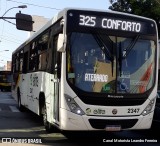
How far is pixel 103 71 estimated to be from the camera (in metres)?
8.95

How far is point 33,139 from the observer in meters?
10.3

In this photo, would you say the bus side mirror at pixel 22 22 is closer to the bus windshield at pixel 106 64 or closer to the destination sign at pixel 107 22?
the destination sign at pixel 107 22

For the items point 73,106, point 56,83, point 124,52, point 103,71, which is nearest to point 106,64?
point 103,71

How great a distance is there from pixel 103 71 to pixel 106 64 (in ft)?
0.59

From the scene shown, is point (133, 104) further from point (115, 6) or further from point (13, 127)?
point (115, 6)

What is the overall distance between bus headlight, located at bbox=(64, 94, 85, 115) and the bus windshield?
0.33 m

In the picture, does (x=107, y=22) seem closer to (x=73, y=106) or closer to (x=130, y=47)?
(x=130, y=47)

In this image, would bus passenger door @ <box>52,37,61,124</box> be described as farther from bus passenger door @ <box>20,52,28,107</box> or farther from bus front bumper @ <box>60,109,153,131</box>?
bus passenger door @ <box>20,52,28,107</box>

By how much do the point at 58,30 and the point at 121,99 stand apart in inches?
91.9

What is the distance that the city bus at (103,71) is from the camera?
8.77 metres

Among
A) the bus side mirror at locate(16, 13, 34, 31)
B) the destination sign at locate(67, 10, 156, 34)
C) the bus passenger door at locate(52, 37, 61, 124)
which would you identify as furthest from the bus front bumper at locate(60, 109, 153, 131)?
the bus side mirror at locate(16, 13, 34, 31)

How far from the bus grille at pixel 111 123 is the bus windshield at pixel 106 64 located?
651mm

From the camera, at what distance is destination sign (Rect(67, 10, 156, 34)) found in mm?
9086

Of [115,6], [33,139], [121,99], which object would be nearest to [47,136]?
[33,139]
